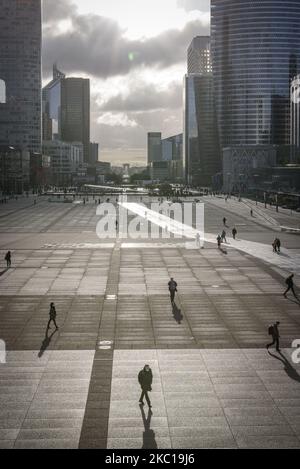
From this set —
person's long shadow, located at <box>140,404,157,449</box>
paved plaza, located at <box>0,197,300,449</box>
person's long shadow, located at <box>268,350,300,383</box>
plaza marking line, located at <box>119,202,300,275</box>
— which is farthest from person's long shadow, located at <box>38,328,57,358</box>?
plaza marking line, located at <box>119,202,300,275</box>

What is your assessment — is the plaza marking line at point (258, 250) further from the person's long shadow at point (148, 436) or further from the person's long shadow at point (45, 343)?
the person's long shadow at point (148, 436)

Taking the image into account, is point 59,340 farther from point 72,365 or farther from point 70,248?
point 70,248

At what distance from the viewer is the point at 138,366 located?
808 inches

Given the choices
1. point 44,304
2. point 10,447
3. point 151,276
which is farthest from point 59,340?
point 151,276

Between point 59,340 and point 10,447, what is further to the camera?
point 59,340

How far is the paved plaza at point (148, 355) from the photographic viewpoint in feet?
50.5

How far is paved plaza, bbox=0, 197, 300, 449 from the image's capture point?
1539 cm

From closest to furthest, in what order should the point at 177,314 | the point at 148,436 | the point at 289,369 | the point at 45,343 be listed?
the point at 148,436 < the point at 289,369 < the point at 45,343 < the point at 177,314

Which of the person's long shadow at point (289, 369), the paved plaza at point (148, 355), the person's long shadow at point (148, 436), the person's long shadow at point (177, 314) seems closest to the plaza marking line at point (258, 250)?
the paved plaza at point (148, 355)

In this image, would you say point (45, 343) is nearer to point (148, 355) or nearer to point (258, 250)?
point (148, 355)

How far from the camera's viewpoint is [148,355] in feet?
71.2

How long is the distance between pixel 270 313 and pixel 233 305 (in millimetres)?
2330

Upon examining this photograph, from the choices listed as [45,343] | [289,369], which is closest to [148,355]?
[45,343]

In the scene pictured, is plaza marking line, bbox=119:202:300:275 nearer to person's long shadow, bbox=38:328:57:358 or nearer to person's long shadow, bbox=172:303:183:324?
person's long shadow, bbox=172:303:183:324
